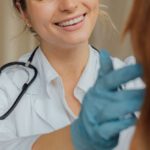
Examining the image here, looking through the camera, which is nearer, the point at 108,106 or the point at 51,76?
the point at 108,106

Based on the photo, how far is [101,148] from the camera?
0.73 meters

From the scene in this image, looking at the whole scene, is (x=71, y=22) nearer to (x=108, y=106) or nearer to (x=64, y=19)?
(x=64, y=19)

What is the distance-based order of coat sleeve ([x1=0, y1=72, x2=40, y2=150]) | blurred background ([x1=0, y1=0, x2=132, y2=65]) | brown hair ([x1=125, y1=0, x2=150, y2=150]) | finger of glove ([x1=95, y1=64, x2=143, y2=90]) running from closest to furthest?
brown hair ([x1=125, y1=0, x2=150, y2=150])
finger of glove ([x1=95, y1=64, x2=143, y2=90])
coat sleeve ([x1=0, y1=72, x2=40, y2=150])
blurred background ([x1=0, y1=0, x2=132, y2=65])

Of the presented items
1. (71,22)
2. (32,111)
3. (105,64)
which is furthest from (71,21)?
(105,64)

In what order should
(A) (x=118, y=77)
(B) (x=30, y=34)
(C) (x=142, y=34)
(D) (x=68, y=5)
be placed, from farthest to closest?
(B) (x=30, y=34), (D) (x=68, y=5), (A) (x=118, y=77), (C) (x=142, y=34)

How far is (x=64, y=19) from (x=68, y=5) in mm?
45

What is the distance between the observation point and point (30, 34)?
1.71m

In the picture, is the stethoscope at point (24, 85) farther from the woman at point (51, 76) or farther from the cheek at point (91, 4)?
the cheek at point (91, 4)

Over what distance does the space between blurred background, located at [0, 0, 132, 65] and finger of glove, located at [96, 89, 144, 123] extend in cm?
102

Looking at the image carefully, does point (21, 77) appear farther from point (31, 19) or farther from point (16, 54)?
point (16, 54)

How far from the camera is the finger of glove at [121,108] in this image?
65 cm

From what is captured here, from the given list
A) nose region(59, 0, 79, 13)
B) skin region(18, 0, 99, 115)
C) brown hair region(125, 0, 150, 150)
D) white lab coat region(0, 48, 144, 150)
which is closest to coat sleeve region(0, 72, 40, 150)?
white lab coat region(0, 48, 144, 150)

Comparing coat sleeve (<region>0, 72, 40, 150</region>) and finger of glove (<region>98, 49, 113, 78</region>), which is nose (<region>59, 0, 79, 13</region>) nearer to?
coat sleeve (<region>0, 72, 40, 150</region>)

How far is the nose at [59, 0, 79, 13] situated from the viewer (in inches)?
42.0
